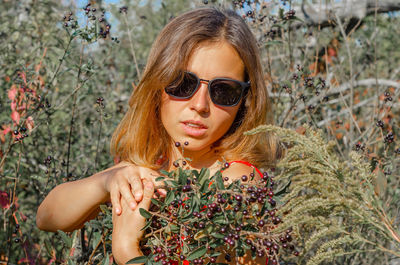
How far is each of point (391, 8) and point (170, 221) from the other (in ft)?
12.3

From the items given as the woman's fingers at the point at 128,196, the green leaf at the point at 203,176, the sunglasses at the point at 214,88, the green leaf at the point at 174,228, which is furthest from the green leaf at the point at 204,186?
the sunglasses at the point at 214,88

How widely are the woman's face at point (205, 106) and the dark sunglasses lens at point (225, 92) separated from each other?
23 millimetres

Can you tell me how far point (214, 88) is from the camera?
1.85 metres

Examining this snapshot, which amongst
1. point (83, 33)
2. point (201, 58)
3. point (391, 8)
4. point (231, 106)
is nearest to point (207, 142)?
point (231, 106)

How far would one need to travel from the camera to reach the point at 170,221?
1354 mm

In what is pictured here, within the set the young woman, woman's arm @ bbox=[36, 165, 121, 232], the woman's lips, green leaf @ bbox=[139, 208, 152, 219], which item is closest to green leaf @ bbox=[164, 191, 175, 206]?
green leaf @ bbox=[139, 208, 152, 219]

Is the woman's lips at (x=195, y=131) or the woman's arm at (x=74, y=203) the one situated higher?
the woman's lips at (x=195, y=131)

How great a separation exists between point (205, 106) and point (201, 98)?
0.04m

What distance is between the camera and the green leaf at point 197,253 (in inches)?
51.2

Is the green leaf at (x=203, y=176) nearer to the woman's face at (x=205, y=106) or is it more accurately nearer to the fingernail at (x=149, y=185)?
the fingernail at (x=149, y=185)

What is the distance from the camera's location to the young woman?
6.00ft

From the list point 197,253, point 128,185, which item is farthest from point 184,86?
point 197,253

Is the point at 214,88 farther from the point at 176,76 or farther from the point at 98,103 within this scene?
the point at 98,103

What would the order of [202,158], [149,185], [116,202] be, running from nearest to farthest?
[149,185], [116,202], [202,158]
